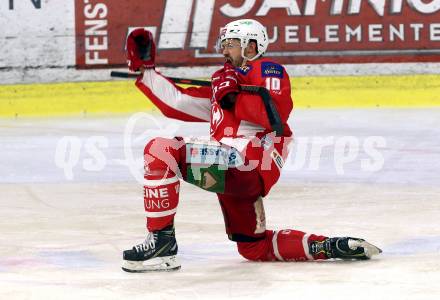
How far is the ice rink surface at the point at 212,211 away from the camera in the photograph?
3.75m

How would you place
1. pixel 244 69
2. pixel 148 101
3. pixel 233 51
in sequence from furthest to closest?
pixel 148 101 → pixel 233 51 → pixel 244 69

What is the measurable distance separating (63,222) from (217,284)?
1.74 m

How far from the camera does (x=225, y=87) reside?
4.15m

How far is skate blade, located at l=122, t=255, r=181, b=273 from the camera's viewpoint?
4043 mm

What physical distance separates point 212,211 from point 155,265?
5.09 ft

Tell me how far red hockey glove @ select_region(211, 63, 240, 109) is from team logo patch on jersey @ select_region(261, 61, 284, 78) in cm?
11

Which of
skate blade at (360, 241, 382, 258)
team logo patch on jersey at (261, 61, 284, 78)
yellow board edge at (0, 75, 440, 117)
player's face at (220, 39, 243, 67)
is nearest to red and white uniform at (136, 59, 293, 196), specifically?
team logo patch on jersey at (261, 61, 284, 78)

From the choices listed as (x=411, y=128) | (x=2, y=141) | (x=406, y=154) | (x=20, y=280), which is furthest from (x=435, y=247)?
(x=2, y=141)

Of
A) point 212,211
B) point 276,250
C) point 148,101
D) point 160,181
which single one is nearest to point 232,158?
point 160,181

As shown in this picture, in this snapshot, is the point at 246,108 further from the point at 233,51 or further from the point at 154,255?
the point at 154,255

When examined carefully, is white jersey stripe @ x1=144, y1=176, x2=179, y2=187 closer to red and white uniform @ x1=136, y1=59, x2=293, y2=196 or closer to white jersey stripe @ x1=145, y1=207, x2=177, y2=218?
white jersey stripe @ x1=145, y1=207, x2=177, y2=218

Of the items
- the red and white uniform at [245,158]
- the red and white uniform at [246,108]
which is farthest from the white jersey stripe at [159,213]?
the red and white uniform at [246,108]

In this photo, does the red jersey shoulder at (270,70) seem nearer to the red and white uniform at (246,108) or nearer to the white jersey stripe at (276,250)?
the red and white uniform at (246,108)

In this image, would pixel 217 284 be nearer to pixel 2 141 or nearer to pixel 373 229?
pixel 373 229
